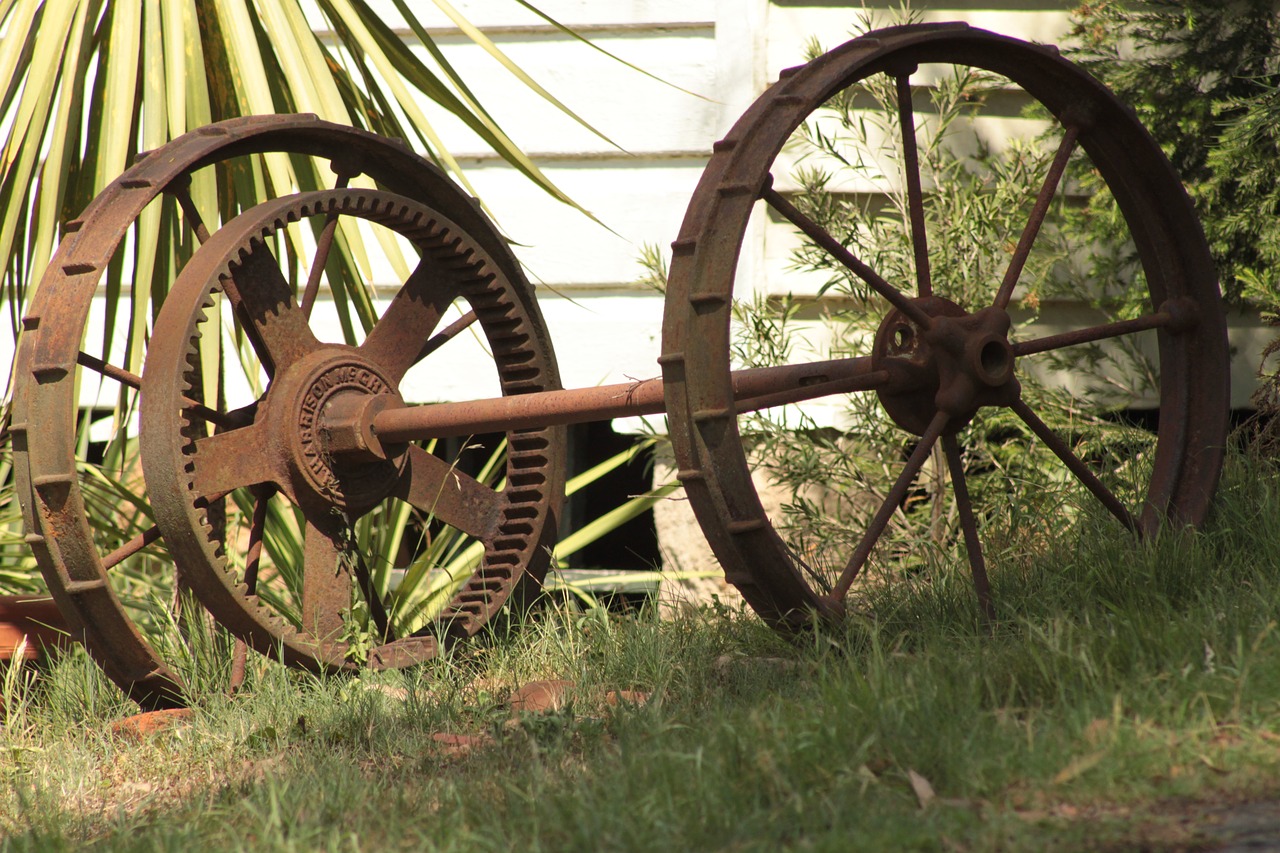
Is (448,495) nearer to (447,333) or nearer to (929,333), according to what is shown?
(447,333)

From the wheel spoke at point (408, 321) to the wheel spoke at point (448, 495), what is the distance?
206 millimetres

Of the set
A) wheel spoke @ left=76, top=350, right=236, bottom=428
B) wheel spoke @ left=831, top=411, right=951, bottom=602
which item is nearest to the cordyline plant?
wheel spoke @ left=76, top=350, right=236, bottom=428

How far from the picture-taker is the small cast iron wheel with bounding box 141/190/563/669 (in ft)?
7.70

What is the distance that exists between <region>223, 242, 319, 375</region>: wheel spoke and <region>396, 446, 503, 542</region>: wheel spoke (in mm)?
341

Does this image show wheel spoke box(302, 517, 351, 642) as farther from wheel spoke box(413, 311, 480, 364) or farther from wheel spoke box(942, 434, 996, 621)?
wheel spoke box(942, 434, 996, 621)

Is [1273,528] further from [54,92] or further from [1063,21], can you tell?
[54,92]

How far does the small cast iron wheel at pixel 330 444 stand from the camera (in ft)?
7.70

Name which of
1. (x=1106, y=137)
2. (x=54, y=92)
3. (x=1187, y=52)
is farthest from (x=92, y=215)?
(x=1187, y=52)

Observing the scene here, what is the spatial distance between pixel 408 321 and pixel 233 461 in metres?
0.57

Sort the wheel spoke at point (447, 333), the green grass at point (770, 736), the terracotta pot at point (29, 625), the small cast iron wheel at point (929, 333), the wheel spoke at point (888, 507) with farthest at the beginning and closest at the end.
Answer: the wheel spoke at point (447, 333) < the terracotta pot at point (29, 625) < the wheel spoke at point (888, 507) < the small cast iron wheel at point (929, 333) < the green grass at point (770, 736)

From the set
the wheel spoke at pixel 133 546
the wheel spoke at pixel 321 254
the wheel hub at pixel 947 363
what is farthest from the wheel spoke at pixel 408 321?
the wheel hub at pixel 947 363

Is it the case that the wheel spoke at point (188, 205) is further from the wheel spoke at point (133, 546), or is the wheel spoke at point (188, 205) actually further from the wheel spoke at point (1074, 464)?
the wheel spoke at point (1074, 464)

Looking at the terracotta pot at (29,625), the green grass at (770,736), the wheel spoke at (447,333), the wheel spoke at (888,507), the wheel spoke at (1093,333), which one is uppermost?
the wheel spoke at (447,333)

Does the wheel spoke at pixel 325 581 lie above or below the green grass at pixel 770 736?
above
